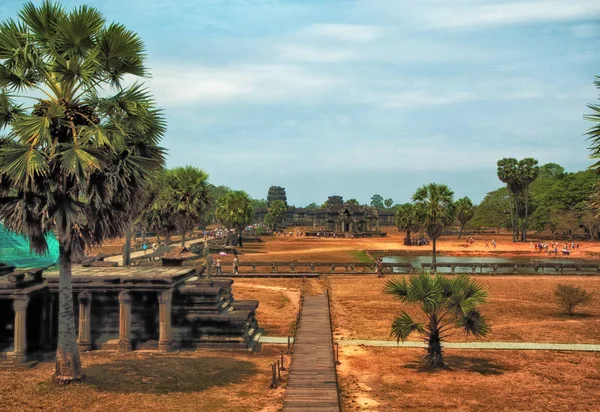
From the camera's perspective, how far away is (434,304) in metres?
18.8

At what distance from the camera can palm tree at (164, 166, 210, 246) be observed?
51.1 m

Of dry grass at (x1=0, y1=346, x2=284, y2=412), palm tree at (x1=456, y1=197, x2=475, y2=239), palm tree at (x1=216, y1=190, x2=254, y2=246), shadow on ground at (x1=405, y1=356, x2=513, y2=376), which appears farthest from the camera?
palm tree at (x1=456, y1=197, x2=475, y2=239)

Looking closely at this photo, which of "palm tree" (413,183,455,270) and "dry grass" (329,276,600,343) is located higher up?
"palm tree" (413,183,455,270)

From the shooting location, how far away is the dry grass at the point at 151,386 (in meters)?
14.9

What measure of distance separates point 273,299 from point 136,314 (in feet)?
43.8

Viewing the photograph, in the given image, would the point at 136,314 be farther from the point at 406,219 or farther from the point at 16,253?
the point at 406,219

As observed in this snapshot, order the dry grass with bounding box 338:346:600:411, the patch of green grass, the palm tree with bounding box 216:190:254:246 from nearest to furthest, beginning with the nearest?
the dry grass with bounding box 338:346:600:411, the patch of green grass, the palm tree with bounding box 216:190:254:246

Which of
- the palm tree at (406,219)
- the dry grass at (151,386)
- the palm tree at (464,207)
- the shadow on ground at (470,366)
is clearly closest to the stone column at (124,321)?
the dry grass at (151,386)

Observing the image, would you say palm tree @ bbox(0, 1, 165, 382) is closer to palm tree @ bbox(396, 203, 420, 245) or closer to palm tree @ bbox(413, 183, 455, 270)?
palm tree @ bbox(413, 183, 455, 270)

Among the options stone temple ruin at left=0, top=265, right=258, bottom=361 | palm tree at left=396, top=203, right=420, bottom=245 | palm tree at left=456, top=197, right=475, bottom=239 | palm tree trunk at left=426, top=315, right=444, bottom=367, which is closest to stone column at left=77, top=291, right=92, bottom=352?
stone temple ruin at left=0, top=265, right=258, bottom=361

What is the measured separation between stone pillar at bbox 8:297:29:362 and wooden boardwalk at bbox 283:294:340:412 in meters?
9.20

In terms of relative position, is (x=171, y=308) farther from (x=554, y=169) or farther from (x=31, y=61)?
(x=554, y=169)

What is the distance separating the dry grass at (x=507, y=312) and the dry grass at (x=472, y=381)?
3.01 m

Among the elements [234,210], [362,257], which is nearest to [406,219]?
[362,257]
